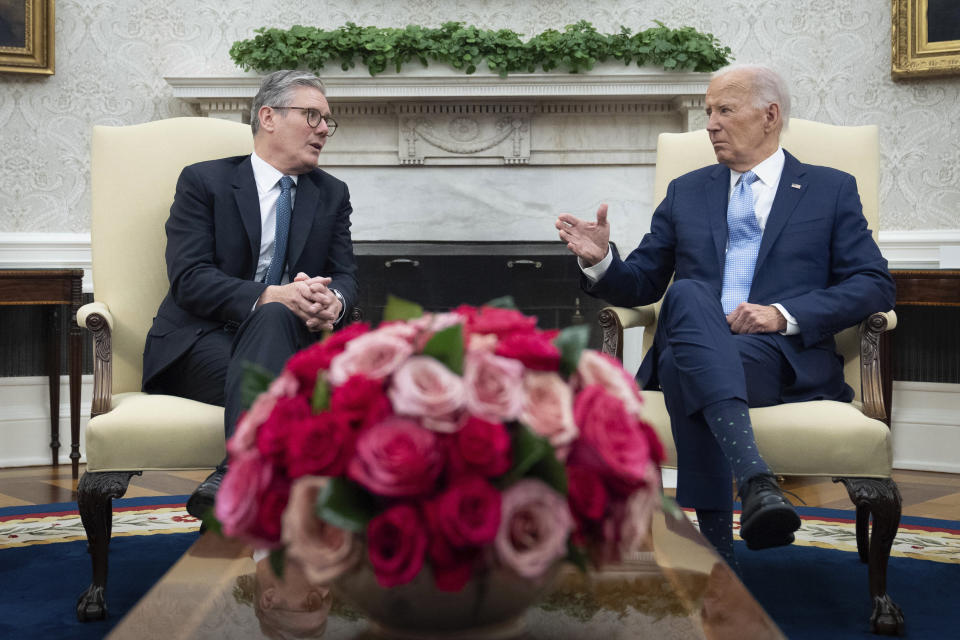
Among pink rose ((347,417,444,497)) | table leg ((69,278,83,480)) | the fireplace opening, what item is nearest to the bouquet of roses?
pink rose ((347,417,444,497))

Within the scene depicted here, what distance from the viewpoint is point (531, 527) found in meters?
0.80

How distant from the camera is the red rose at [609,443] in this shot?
32.3 inches

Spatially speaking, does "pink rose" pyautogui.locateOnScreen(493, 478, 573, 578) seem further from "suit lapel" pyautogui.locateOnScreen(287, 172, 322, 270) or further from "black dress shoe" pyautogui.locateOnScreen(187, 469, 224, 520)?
"suit lapel" pyautogui.locateOnScreen(287, 172, 322, 270)

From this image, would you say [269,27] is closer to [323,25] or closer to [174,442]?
[323,25]

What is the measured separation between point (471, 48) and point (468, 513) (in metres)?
3.57

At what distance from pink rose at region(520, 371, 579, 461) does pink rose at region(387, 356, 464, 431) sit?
2.8 inches

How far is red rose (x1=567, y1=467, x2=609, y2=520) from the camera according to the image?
0.82 metres

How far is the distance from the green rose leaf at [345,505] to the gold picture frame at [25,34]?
409 centimetres

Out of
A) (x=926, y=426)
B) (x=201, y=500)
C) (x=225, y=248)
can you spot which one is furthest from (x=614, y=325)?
(x=926, y=426)

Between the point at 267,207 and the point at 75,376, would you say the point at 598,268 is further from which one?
the point at 75,376

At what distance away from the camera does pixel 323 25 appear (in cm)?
443

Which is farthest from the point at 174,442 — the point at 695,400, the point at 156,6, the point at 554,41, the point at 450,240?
the point at 156,6

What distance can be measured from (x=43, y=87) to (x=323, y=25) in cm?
135

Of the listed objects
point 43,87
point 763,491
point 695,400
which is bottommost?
point 763,491
